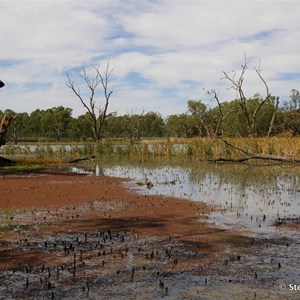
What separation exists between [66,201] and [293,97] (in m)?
81.6

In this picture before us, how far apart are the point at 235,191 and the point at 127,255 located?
8067 millimetres

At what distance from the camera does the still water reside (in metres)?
9.67

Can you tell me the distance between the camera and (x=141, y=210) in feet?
34.7

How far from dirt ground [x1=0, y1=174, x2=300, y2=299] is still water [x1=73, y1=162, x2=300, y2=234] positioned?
75 cm

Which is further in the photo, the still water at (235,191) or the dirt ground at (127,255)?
the still water at (235,191)

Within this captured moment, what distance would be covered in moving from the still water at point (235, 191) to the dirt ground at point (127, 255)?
75 centimetres

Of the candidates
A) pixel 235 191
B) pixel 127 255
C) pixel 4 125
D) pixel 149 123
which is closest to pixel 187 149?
pixel 4 125

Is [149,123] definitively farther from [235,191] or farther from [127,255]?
[127,255]

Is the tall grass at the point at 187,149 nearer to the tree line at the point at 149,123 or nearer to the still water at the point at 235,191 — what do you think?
the still water at the point at 235,191

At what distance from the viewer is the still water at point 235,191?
9670mm

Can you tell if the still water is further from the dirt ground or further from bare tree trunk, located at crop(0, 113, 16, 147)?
bare tree trunk, located at crop(0, 113, 16, 147)

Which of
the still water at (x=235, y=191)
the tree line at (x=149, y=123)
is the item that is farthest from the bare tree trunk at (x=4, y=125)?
the tree line at (x=149, y=123)

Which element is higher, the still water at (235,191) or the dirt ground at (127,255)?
the still water at (235,191)

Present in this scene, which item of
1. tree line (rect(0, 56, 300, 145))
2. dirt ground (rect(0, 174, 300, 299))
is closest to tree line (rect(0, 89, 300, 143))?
tree line (rect(0, 56, 300, 145))
